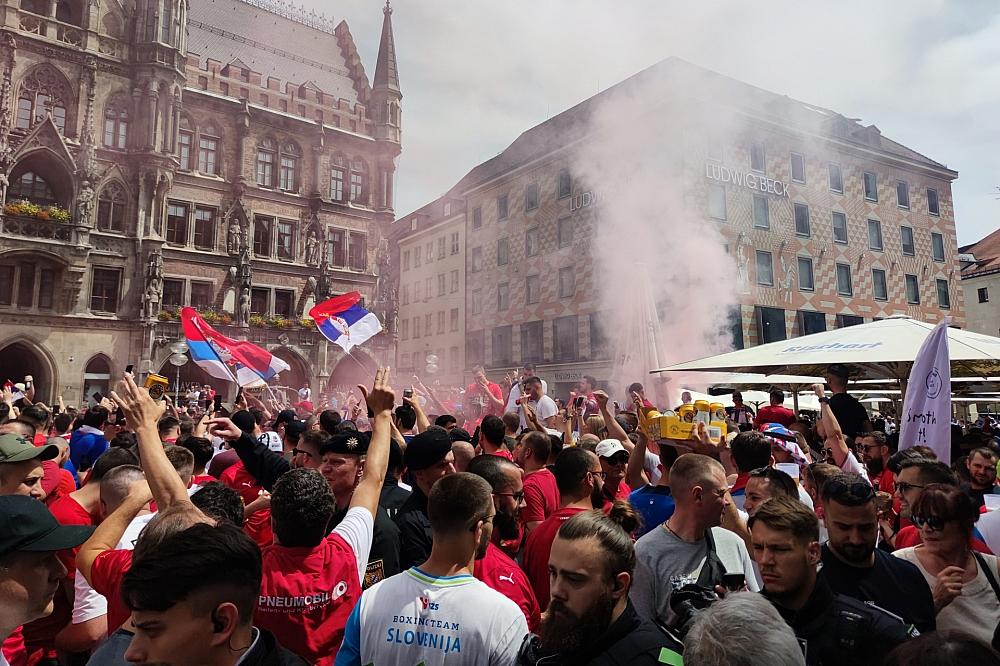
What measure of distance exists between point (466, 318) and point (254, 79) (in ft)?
60.4

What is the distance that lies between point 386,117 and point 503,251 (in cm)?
1051

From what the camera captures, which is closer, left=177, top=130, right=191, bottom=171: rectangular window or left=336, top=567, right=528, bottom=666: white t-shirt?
left=336, top=567, right=528, bottom=666: white t-shirt

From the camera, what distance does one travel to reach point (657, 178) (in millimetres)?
27312

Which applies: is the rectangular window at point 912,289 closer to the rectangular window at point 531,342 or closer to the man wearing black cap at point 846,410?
the rectangular window at point 531,342

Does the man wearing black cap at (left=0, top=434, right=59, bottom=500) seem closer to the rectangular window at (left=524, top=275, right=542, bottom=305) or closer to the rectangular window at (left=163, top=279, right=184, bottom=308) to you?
the rectangular window at (left=163, top=279, right=184, bottom=308)

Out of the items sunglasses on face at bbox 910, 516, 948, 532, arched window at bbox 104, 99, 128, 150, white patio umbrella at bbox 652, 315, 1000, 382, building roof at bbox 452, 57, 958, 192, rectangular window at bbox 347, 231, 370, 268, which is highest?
building roof at bbox 452, 57, 958, 192

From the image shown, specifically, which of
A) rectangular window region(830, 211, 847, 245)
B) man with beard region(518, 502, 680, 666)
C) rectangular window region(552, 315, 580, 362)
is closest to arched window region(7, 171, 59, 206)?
rectangular window region(552, 315, 580, 362)

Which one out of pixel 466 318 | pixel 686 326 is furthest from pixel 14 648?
pixel 466 318

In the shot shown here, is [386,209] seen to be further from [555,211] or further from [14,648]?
[14,648]

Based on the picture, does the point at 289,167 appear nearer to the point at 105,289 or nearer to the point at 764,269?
the point at 105,289

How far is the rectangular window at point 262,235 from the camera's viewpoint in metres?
31.7

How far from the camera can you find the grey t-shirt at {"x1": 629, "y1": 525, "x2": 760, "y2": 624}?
2885 millimetres

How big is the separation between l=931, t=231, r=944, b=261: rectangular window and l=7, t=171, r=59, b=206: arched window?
1853 inches

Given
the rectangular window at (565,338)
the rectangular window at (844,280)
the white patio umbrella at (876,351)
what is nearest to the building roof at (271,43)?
the rectangular window at (565,338)
